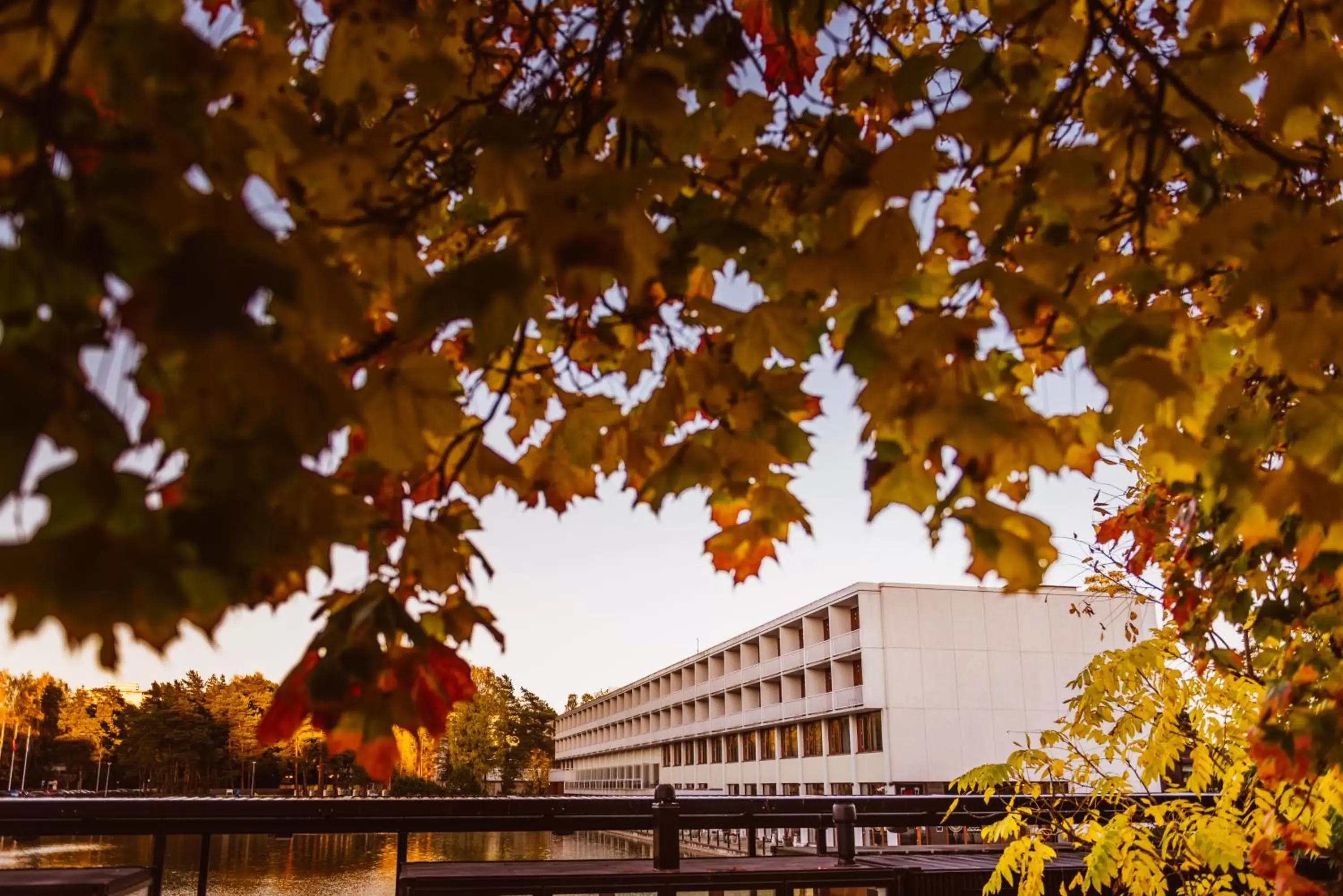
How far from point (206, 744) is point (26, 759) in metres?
20.6

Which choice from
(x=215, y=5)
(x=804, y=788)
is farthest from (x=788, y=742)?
(x=215, y=5)

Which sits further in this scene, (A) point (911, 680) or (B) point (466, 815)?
(A) point (911, 680)

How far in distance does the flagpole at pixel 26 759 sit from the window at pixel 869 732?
2134 inches

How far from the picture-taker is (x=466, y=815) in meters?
4.40

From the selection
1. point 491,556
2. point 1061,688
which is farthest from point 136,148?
point 1061,688

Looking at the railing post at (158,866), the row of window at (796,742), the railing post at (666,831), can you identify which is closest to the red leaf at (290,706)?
the railing post at (158,866)

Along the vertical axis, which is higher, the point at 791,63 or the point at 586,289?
the point at 791,63

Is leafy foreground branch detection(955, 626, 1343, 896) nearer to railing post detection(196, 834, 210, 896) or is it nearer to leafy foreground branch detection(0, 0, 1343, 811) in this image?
leafy foreground branch detection(0, 0, 1343, 811)

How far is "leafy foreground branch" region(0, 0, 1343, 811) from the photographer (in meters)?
0.91

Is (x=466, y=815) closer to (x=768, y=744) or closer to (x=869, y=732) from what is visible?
(x=869, y=732)

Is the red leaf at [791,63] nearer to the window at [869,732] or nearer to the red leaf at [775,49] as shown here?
the red leaf at [775,49]

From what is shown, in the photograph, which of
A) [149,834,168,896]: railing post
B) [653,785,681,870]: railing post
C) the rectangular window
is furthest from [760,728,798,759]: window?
[149,834,168,896]: railing post

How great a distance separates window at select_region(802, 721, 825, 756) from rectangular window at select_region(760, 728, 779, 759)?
83.5 inches

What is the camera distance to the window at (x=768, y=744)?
117 feet
